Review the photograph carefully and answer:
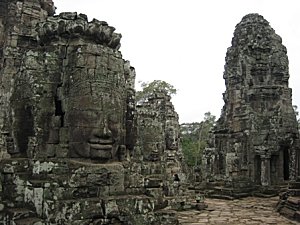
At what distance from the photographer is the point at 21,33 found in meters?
11.7

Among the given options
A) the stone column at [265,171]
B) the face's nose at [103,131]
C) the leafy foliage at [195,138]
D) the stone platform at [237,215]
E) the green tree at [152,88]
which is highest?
the green tree at [152,88]

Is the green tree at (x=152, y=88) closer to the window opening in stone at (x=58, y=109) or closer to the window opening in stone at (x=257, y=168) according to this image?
the window opening in stone at (x=257, y=168)

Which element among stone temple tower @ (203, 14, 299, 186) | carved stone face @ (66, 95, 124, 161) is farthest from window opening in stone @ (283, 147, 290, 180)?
carved stone face @ (66, 95, 124, 161)

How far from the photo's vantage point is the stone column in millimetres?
15359

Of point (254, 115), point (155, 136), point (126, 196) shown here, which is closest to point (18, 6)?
point (155, 136)

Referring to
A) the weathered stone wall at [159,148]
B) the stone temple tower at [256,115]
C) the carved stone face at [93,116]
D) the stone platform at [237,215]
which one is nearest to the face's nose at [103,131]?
the carved stone face at [93,116]

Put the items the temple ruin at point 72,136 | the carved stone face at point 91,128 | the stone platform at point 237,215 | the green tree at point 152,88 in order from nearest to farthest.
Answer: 1. the temple ruin at point 72,136
2. the carved stone face at point 91,128
3. the stone platform at point 237,215
4. the green tree at point 152,88

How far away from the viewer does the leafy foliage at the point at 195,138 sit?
1437 inches

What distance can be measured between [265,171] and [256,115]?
94.2 inches

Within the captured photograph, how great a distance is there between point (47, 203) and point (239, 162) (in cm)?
1281

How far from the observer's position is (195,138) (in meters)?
45.8

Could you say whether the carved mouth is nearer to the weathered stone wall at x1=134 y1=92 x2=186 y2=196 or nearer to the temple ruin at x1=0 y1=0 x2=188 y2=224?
the temple ruin at x1=0 y1=0 x2=188 y2=224

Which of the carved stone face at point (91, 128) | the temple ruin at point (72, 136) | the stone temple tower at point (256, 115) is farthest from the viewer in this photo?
the stone temple tower at point (256, 115)

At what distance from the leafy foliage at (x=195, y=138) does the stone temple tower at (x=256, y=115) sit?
689 inches
